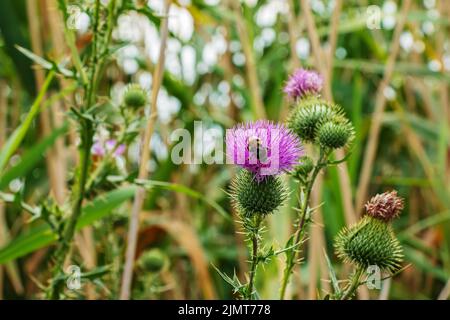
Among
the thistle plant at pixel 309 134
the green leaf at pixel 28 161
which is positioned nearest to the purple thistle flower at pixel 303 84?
the thistle plant at pixel 309 134

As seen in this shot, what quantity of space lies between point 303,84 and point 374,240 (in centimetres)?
34

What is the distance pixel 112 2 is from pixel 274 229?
30.9 inches

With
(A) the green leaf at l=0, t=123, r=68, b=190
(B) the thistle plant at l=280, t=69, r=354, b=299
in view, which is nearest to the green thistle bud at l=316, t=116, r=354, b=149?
(B) the thistle plant at l=280, t=69, r=354, b=299

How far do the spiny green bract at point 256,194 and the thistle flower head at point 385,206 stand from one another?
0.13 metres

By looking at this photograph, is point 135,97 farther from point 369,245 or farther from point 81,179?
point 369,245

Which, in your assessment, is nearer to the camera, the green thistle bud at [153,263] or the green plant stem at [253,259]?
the green plant stem at [253,259]

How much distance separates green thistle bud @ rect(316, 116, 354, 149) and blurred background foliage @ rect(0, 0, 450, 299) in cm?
49

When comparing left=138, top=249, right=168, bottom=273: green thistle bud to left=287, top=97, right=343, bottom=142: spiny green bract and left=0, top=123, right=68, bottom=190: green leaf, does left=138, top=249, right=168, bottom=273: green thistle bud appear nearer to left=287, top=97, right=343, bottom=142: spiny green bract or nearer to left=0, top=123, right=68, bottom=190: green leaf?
left=0, top=123, right=68, bottom=190: green leaf

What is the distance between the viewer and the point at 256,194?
858 mm

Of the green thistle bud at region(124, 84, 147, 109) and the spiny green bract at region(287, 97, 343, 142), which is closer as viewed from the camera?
the spiny green bract at region(287, 97, 343, 142)

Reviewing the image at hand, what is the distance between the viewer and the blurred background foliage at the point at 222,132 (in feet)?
5.23

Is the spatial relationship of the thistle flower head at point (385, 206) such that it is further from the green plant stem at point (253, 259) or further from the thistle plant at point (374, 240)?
the green plant stem at point (253, 259)

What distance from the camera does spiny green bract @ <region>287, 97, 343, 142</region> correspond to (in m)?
0.98

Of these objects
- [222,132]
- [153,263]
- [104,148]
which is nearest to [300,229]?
[104,148]
